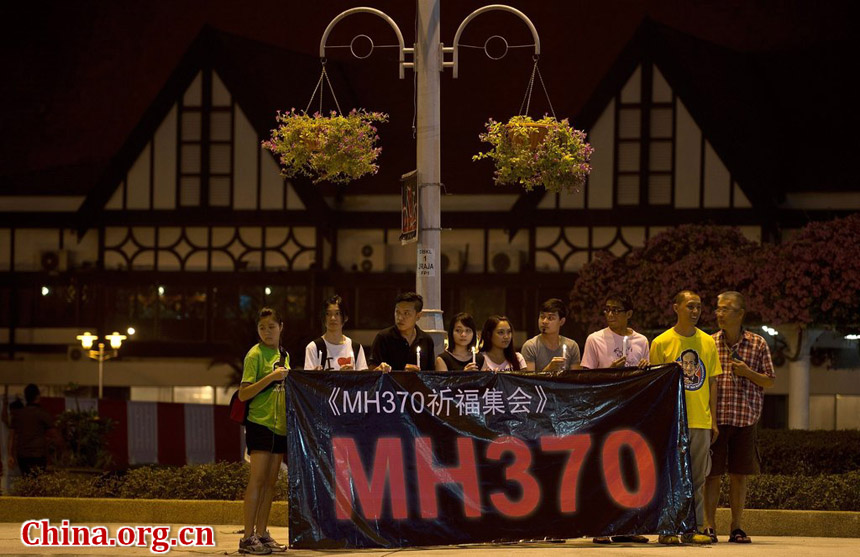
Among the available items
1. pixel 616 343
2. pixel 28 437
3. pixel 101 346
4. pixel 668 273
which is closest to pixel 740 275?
pixel 668 273

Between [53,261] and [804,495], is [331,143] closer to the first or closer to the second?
[804,495]

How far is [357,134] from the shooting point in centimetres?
1429

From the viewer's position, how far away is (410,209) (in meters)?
13.8

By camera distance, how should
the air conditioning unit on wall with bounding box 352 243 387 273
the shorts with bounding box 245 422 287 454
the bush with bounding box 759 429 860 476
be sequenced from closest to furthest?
the shorts with bounding box 245 422 287 454 < the bush with bounding box 759 429 860 476 < the air conditioning unit on wall with bounding box 352 243 387 273

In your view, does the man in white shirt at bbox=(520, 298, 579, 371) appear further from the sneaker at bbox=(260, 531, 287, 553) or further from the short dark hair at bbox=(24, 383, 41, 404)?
the short dark hair at bbox=(24, 383, 41, 404)

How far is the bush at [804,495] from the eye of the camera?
13875 millimetres

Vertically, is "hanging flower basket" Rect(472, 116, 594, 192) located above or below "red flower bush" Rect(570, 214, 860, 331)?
above

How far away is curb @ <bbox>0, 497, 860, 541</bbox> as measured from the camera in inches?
530

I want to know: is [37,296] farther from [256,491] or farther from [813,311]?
[256,491]

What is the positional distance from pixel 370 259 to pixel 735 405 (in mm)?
33106

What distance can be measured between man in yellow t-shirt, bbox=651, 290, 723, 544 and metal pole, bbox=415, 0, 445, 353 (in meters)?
2.66

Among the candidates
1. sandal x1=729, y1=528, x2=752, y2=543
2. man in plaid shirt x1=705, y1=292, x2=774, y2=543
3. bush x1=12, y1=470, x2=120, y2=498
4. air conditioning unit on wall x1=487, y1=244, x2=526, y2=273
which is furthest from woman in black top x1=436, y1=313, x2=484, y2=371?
air conditioning unit on wall x1=487, y1=244, x2=526, y2=273

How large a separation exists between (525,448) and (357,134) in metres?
4.38

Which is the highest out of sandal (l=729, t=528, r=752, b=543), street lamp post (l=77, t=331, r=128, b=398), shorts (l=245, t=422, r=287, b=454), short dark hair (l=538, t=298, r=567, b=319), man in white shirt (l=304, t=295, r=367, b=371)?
short dark hair (l=538, t=298, r=567, b=319)
